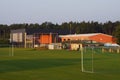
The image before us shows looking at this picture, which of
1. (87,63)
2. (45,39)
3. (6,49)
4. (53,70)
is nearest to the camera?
(53,70)

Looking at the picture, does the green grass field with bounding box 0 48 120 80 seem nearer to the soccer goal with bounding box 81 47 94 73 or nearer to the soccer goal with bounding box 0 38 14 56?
the soccer goal with bounding box 81 47 94 73

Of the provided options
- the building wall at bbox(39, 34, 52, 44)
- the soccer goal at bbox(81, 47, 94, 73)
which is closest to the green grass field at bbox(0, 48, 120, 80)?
the soccer goal at bbox(81, 47, 94, 73)

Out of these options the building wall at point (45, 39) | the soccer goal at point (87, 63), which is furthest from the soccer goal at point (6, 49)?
the soccer goal at point (87, 63)

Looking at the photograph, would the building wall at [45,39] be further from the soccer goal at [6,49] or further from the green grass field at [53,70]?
the green grass field at [53,70]

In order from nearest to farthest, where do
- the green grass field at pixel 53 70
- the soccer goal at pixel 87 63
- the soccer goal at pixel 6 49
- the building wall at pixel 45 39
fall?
1. the green grass field at pixel 53 70
2. the soccer goal at pixel 87 63
3. the soccer goal at pixel 6 49
4. the building wall at pixel 45 39

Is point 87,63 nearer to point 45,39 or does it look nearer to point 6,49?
point 6,49

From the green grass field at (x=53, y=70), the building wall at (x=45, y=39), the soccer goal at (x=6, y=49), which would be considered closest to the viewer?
the green grass field at (x=53, y=70)

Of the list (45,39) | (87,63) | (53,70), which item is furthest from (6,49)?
(53,70)

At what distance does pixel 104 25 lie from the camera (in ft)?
552

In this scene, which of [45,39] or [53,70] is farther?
[45,39]

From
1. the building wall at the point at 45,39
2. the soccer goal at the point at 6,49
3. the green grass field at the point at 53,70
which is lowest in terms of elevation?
the soccer goal at the point at 6,49

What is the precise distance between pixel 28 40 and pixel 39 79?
109439 mm

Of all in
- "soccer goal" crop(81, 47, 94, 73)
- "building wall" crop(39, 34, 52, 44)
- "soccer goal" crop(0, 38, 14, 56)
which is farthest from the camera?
"building wall" crop(39, 34, 52, 44)

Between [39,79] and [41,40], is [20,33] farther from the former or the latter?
[39,79]
